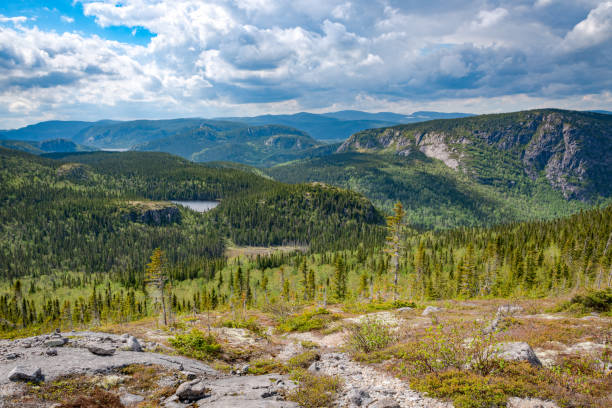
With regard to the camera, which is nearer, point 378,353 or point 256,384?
point 256,384

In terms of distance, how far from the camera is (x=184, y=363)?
21.1 metres

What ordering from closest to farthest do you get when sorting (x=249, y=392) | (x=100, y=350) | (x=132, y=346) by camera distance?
(x=249, y=392) → (x=100, y=350) → (x=132, y=346)

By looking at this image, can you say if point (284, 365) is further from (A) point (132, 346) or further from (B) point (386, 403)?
(A) point (132, 346)

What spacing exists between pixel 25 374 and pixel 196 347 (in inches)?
443

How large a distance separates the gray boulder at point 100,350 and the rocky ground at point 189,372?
6 cm

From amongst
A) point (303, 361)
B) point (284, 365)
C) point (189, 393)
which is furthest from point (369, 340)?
point (189, 393)

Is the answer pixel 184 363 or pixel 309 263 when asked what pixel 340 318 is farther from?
pixel 309 263

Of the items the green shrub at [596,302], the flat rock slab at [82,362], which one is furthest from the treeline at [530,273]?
the flat rock slab at [82,362]

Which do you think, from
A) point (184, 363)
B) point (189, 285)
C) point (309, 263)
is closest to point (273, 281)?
point (309, 263)

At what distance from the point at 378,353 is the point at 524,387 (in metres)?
8.65

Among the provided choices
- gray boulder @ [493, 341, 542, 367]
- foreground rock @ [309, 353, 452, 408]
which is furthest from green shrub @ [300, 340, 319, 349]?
gray boulder @ [493, 341, 542, 367]

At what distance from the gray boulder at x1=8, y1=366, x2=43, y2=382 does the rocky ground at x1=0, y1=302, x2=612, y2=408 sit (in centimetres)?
4

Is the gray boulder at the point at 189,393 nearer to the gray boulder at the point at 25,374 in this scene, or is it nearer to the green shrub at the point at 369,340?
the gray boulder at the point at 25,374

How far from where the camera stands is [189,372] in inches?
742
